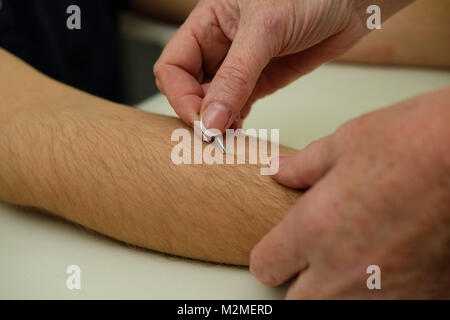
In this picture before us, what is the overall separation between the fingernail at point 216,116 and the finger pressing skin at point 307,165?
13 centimetres

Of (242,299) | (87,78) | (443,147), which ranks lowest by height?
(242,299)

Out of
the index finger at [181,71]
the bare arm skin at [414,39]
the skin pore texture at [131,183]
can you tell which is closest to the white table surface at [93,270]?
the skin pore texture at [131,183]

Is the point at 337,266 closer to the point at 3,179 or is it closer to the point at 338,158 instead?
the point at 338,158

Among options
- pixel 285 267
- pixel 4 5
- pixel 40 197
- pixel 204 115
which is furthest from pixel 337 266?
pixel 4 5

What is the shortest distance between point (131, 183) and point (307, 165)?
1.06 ft

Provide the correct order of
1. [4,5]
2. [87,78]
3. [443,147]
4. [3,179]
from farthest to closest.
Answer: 1. [87,78]
2. [4,5]
3. [3,179]
4. [443,147]

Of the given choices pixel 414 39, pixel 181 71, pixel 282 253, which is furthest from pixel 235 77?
pixel 414 39

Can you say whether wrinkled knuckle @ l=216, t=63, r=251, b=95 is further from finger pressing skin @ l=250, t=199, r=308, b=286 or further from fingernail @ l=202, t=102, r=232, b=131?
finger pressing skin @ l=250, t=199, r=308, b=286

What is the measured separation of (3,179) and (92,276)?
29 cm

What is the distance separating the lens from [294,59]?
3.69 ft

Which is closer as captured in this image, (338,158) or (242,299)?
(338,158)

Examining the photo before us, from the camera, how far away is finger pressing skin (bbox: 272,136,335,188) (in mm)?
611

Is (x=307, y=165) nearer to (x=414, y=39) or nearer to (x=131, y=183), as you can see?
(x=131, y=183)

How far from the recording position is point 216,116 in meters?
0.81
